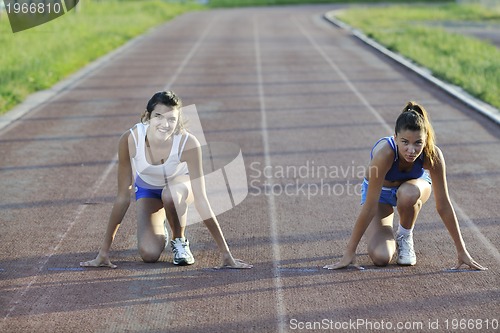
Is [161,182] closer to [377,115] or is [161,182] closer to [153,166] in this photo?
[153,166]

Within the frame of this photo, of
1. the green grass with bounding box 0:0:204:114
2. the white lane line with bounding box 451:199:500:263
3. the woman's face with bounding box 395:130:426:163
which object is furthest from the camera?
the green grass with bounding box 0:0:204:114

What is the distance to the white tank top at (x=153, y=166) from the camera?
7.32m

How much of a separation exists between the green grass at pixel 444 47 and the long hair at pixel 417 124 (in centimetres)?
918

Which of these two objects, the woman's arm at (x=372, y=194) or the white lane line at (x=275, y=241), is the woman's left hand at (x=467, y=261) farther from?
the white lane line at (x=275, y=241)

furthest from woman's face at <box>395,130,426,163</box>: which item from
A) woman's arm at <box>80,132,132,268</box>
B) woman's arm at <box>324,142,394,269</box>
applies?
woman's arm at <box>80,132,132,268</box>

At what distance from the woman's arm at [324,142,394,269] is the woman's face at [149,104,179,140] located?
1.62m

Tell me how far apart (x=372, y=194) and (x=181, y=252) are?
159cm

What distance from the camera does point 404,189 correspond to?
7195 mm

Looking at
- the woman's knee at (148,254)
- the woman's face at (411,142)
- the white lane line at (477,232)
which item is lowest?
the white lane line at (477,232)

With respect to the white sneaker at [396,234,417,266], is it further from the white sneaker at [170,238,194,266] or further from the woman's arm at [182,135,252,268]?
the white sneaker at [170,238,194,266]

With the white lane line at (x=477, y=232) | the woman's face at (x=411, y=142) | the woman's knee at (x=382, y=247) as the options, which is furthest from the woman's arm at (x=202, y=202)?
the white lane line at (x=477, y=232)

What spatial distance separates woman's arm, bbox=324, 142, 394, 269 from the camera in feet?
22.9

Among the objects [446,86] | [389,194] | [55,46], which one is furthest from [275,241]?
[55,46]

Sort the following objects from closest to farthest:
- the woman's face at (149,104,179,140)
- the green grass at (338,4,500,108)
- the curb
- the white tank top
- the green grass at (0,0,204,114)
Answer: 1. the woman's face at (149,104,179,140)
2. the white tank top
3. the curb
4. the green grass at (0,0,204,114)
5. the green grass at (338,4,500,108)
